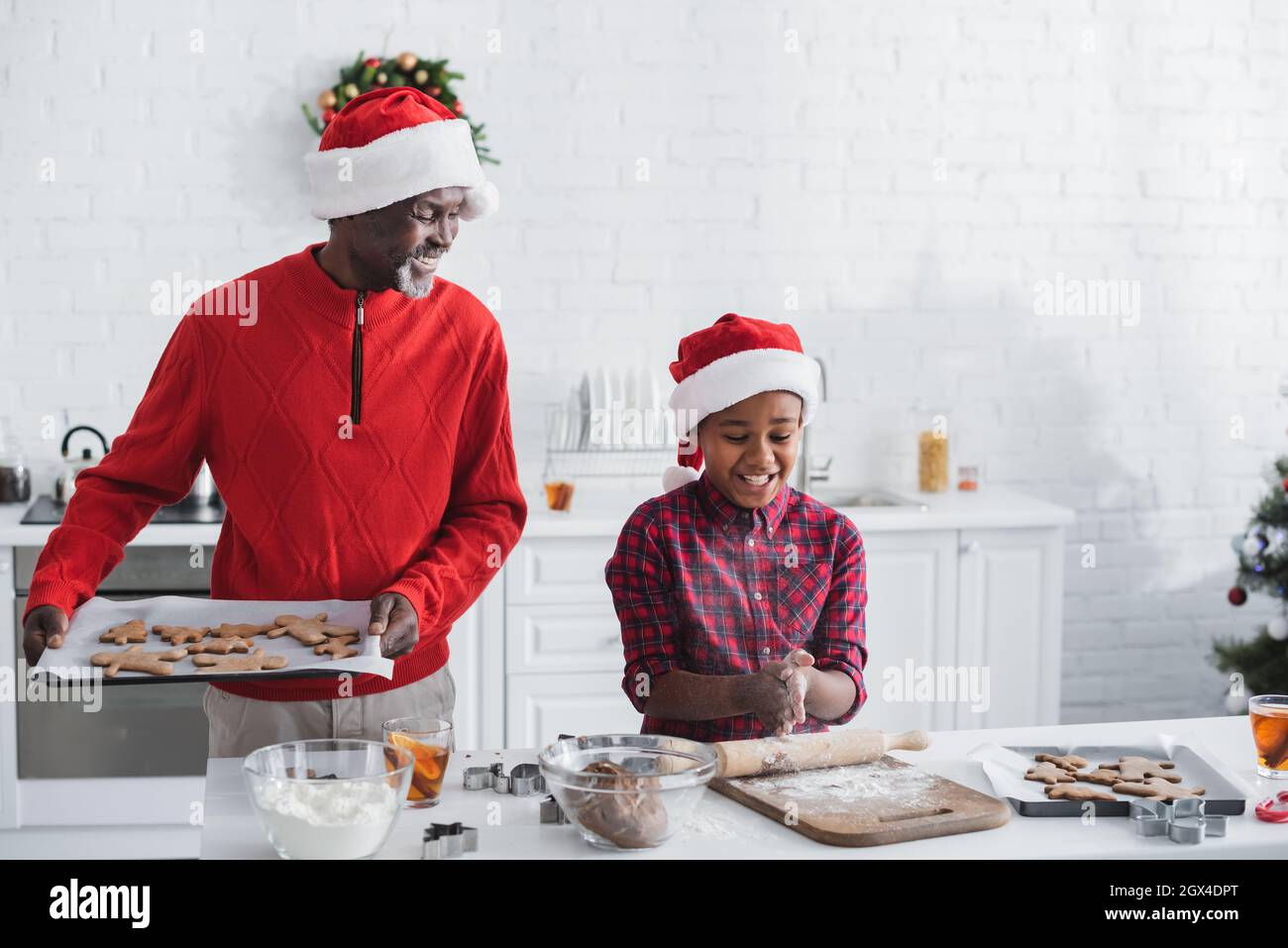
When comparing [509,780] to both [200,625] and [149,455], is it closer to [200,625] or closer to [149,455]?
[200,625]

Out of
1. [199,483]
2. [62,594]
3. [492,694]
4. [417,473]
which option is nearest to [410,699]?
[417,473]

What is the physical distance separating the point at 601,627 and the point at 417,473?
145 cm

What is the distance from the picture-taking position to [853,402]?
3955 millimetres

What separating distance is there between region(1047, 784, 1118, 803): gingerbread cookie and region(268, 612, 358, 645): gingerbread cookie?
0.89 m

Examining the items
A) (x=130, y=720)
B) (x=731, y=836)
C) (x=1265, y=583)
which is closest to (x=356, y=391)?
(x=731, y=836)

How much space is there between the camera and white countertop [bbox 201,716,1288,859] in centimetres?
140

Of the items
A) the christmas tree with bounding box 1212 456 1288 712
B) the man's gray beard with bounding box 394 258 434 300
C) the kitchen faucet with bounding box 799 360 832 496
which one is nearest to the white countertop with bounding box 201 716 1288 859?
the man's gray beard with bounding box 394 258 434 300

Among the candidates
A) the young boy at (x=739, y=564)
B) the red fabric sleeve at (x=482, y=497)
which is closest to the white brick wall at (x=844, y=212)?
the red fabric sleeve at (x=482, y=497)

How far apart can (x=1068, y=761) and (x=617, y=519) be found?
1.76m

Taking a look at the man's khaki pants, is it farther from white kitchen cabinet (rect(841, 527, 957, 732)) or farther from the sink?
the sink

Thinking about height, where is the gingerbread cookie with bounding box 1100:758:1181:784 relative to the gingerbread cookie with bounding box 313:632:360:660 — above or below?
below

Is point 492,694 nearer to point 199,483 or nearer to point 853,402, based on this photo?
point 199,483

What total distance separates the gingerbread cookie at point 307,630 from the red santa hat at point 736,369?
23.2 inches

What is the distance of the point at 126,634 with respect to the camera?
170 centimetres
